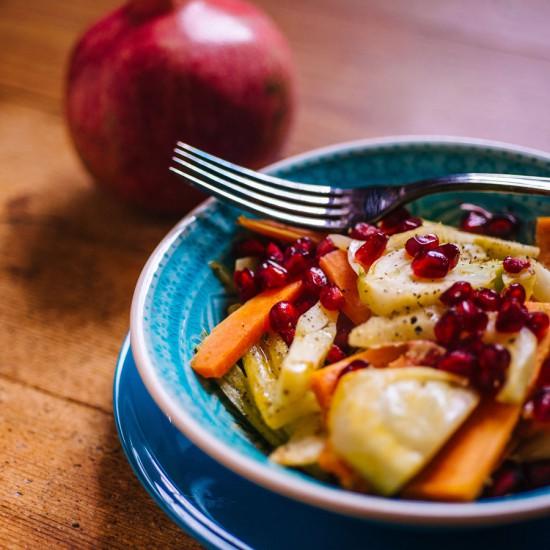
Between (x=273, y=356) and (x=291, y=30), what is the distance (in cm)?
234

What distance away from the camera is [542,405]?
4.03ft

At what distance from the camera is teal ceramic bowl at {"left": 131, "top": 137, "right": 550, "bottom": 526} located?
1107mm

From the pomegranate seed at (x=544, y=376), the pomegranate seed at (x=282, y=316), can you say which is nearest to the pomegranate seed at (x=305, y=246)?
the pomegranate seed at (x=282, y=316)

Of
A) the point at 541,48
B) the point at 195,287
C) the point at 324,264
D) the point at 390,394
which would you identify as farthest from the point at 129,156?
the point at 541,48

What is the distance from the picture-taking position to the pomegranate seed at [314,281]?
1630 mm

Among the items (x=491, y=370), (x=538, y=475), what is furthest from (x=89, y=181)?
(x=538, y=475)

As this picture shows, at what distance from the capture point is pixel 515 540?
128 cm

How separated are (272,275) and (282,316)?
0.14 metres

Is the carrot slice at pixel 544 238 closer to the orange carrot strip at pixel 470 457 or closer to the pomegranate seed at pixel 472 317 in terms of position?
the pomegranate seed at pixel 472 317

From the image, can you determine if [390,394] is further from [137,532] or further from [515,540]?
[137,532]

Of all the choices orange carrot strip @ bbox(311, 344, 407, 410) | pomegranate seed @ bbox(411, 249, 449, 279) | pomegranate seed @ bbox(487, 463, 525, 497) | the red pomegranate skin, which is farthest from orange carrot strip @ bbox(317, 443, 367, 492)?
the red pomegranate skin

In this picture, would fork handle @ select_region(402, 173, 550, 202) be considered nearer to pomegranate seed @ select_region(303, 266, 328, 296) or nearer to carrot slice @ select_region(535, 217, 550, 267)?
carrot slice @ select_region(535, 217, 550, 267)

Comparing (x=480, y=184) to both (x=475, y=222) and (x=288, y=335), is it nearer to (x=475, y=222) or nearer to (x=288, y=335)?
(x=475, y=222)

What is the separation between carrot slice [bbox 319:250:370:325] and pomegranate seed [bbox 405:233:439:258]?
0.14 metres
